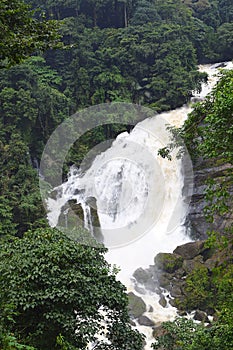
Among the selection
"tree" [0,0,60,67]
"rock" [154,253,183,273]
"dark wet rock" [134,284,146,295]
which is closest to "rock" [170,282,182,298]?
"rock" [154,253,183,273]

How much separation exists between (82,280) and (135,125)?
489 inches

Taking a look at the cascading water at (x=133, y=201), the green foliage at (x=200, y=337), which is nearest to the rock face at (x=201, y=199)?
the cascading water at (x=133, y=201)

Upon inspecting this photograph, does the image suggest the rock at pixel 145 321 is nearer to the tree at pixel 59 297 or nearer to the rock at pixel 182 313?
the rock at pixel 182 313

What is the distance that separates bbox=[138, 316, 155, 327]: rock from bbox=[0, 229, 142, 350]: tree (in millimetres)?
4192

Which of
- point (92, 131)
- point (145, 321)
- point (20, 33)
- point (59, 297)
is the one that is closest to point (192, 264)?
point (145, 321)

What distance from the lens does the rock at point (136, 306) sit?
30.4 ft

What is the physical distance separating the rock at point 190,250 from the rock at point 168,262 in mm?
151

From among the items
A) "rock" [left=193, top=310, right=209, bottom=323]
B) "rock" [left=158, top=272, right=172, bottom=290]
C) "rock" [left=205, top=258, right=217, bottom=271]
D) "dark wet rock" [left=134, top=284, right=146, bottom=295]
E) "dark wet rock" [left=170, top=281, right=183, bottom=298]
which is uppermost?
"rock" [left=205, top=258, right=217, bottom=271]

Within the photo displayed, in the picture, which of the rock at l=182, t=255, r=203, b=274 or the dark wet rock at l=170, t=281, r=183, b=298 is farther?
the rock at l=182, t=255, r=203, b=274

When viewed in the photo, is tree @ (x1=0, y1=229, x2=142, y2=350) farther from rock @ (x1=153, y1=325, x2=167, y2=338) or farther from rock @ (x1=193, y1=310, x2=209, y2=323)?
rock @ (x1=193, y1=310, x2=209, y2=323)

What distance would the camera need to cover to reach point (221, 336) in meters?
4.63

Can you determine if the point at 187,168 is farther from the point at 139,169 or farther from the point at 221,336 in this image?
the point at 221,336

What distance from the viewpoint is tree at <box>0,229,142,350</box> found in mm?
4496

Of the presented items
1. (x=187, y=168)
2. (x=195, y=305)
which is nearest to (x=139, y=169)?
(x=187, y=168)
